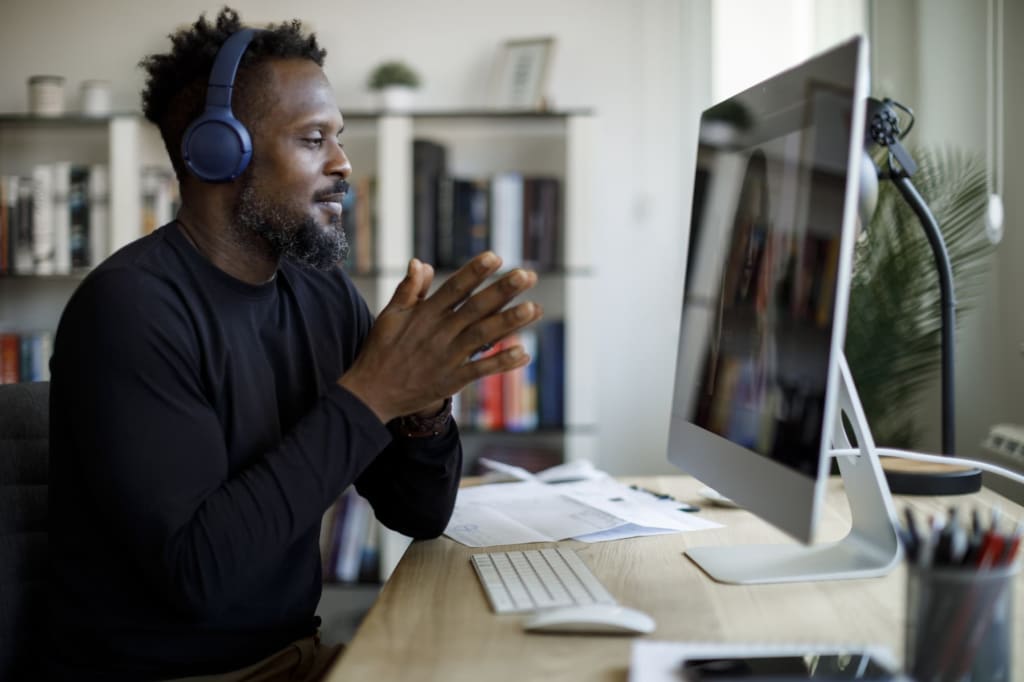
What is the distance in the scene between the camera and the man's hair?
126 centimetres

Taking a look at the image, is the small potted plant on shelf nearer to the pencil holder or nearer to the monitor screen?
the monitor screen

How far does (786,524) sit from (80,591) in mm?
795

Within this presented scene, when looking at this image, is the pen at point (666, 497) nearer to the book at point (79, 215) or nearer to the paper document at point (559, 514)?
the paper document at point (559, 514)

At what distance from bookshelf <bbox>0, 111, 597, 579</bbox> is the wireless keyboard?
5.34 feet

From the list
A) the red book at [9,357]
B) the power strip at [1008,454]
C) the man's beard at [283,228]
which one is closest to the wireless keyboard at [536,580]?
the man's beard at [283,228]

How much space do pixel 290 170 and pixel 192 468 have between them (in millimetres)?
457

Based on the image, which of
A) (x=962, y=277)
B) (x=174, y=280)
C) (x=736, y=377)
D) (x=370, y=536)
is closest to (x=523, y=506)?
(x=736, y=377)

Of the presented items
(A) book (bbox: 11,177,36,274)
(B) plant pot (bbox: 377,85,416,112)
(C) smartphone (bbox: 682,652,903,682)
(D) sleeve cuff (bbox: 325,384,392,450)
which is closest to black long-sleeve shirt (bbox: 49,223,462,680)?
(D) sleeve cuff (bbox: 325,384,392,450)

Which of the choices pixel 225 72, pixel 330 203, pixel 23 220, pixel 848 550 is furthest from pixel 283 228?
pixel 23 220

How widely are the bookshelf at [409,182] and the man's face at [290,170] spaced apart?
1470 mm

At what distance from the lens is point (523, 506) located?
4.64 ft

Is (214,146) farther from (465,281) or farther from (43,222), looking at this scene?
(43,222)

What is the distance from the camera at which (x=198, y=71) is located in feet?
4.26

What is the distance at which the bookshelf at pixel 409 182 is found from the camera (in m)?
2.75
